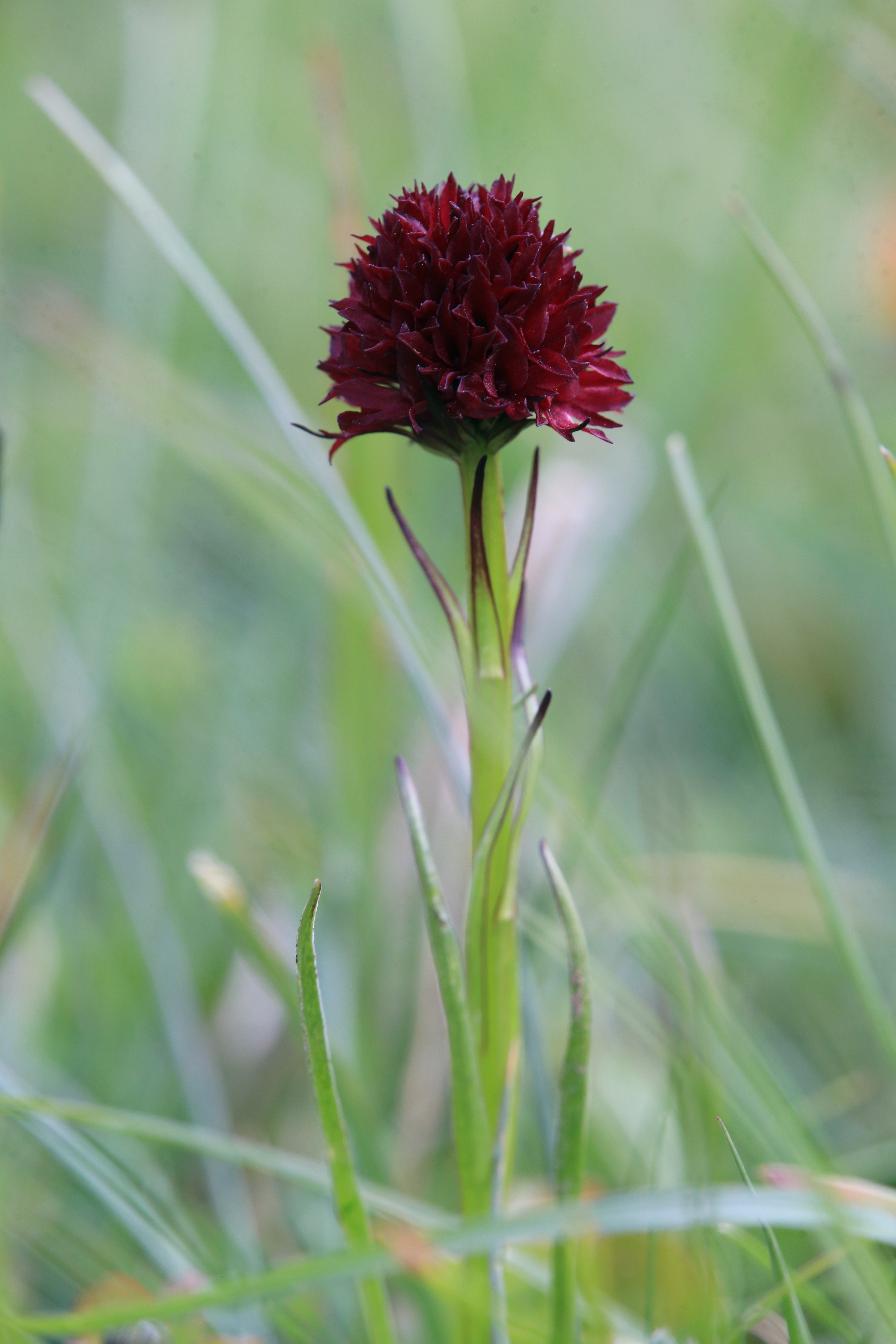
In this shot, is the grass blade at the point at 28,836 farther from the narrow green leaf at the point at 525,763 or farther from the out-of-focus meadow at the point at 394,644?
the narrow green leaf at the point at 525,763

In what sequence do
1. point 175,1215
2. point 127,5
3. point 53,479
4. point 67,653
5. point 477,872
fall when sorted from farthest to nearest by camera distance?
1. point 127,5
2. point 53,479
3. point 67,653
4. point 175,1215
5. point 477,872

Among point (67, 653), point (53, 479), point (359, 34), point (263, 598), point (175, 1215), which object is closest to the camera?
point (175, 1215)

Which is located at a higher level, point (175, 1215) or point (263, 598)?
point (263, 598)

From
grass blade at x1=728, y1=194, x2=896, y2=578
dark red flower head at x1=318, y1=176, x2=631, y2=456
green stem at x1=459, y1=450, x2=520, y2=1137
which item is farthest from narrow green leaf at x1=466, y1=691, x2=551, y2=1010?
grass blade at x1=728, y1=194, x2=896, y2=578

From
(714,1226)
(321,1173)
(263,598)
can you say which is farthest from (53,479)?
(714,1226)

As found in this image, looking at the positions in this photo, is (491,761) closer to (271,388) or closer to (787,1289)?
(787,1289)

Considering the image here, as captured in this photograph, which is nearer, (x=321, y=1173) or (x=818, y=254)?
(x=321, y=1173)

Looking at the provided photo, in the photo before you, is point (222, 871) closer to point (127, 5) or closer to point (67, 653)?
point (67, 653)
